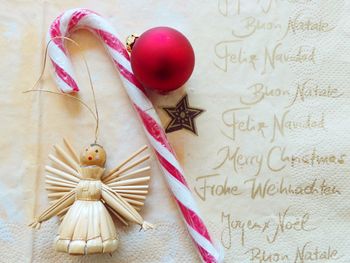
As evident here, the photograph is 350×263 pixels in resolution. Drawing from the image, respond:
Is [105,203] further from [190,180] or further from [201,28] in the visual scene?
[201,28]

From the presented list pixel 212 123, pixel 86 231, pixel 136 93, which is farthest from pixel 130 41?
pixel 86 231

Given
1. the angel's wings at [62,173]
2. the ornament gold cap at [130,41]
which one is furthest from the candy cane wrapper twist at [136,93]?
the angel's wings at [62,173]

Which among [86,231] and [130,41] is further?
[130,41]

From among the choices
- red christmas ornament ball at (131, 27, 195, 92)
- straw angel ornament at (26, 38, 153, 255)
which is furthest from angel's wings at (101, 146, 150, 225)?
red christmas ornament ball at (131, 27, 195, 92)

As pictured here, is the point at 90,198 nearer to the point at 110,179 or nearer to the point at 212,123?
the point at 110,179

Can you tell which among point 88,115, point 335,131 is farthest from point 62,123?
point 335,131

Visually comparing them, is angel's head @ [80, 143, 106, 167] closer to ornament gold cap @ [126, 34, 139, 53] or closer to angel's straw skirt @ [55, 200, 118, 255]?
angel's straw skirt @ [55, 200, 118, 255]
